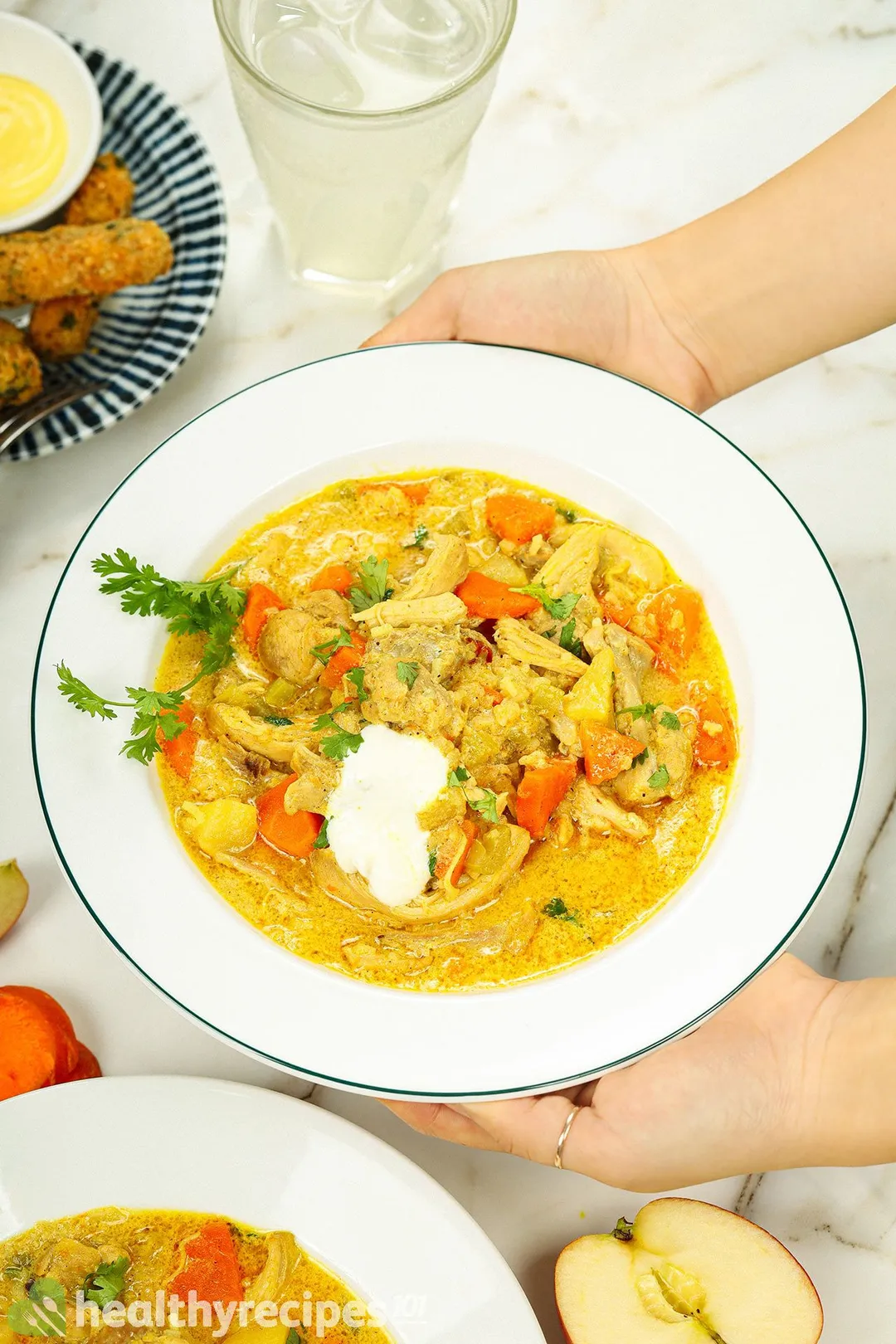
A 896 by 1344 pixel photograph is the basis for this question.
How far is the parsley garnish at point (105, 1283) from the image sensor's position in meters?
3.27

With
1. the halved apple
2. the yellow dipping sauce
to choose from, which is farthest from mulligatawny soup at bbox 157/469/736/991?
the yellow dipping sauce

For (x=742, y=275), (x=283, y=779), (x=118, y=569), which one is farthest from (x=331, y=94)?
(x=283, y=779)

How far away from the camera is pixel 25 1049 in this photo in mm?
3584

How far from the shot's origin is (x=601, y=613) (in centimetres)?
365

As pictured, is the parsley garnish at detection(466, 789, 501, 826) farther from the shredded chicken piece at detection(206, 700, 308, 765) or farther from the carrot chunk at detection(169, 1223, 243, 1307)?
the carrot chunk at detection(169, 1223, 243, 1307)

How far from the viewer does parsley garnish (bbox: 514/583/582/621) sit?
3584 mm

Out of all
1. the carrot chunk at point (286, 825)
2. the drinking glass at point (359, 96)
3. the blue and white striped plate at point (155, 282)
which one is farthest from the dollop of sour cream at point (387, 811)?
the drinking glass at point (359, 96)

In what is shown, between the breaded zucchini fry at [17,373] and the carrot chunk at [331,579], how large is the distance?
1.31 meters

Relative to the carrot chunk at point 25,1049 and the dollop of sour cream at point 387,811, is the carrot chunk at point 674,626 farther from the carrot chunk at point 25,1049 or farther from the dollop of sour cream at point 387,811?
the carrot chunk at point 25,1049

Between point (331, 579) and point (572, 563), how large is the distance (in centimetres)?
78

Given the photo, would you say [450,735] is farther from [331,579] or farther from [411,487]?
[411,487]

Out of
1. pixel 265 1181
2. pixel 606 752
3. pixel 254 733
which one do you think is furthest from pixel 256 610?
pixel 265 1181

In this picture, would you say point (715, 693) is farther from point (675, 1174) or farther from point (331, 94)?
point (331, 94)

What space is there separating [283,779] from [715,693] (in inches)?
52.6
